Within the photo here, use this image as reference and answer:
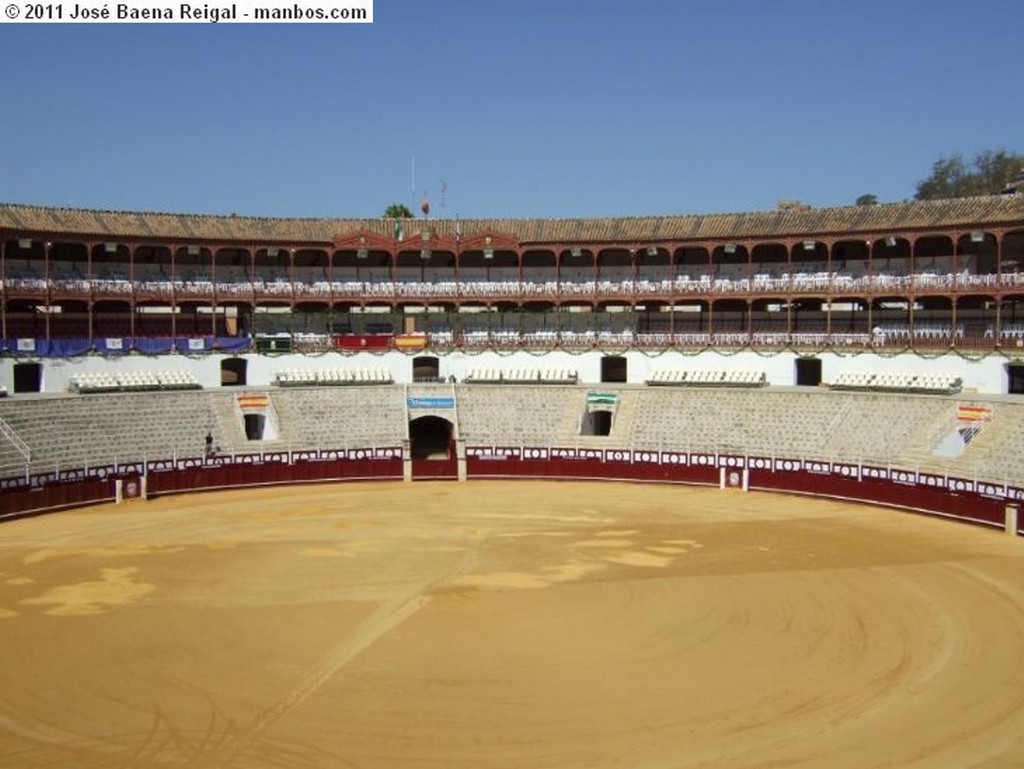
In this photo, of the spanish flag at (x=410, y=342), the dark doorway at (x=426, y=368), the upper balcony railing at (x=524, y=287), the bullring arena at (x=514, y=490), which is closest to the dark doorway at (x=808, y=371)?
the bullring arena at (x=514, y=490)

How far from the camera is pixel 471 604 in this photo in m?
27.4

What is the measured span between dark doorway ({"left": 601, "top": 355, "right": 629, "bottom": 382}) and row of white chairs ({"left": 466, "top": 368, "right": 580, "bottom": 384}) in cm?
188

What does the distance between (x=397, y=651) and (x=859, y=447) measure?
99.7ft

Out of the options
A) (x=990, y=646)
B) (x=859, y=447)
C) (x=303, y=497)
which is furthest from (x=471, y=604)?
(x=859, y=447)

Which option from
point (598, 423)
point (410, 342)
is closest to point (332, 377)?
point (410, 342)

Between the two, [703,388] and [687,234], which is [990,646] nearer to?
[703,388]

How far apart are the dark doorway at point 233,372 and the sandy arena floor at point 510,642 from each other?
850 inches

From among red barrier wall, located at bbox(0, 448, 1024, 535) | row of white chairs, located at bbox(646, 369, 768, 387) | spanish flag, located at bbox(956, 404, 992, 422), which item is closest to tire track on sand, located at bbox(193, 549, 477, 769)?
red barrier wall, located at bbox(0, 448, 1024, 535)

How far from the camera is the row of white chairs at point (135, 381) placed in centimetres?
5378

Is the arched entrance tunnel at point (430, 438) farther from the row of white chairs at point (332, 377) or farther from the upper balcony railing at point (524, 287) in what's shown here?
the upper balcony railing at point (524, 287)

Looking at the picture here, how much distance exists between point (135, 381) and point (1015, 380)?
48264mm

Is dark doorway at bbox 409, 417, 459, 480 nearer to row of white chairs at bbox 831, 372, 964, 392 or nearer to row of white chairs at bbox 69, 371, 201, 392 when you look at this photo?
row of white chairs at bbox 69, 371, 201, 392

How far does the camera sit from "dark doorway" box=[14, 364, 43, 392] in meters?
54.1

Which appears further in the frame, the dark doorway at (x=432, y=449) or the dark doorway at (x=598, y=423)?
the dark doorway at (x=598, y=423)
